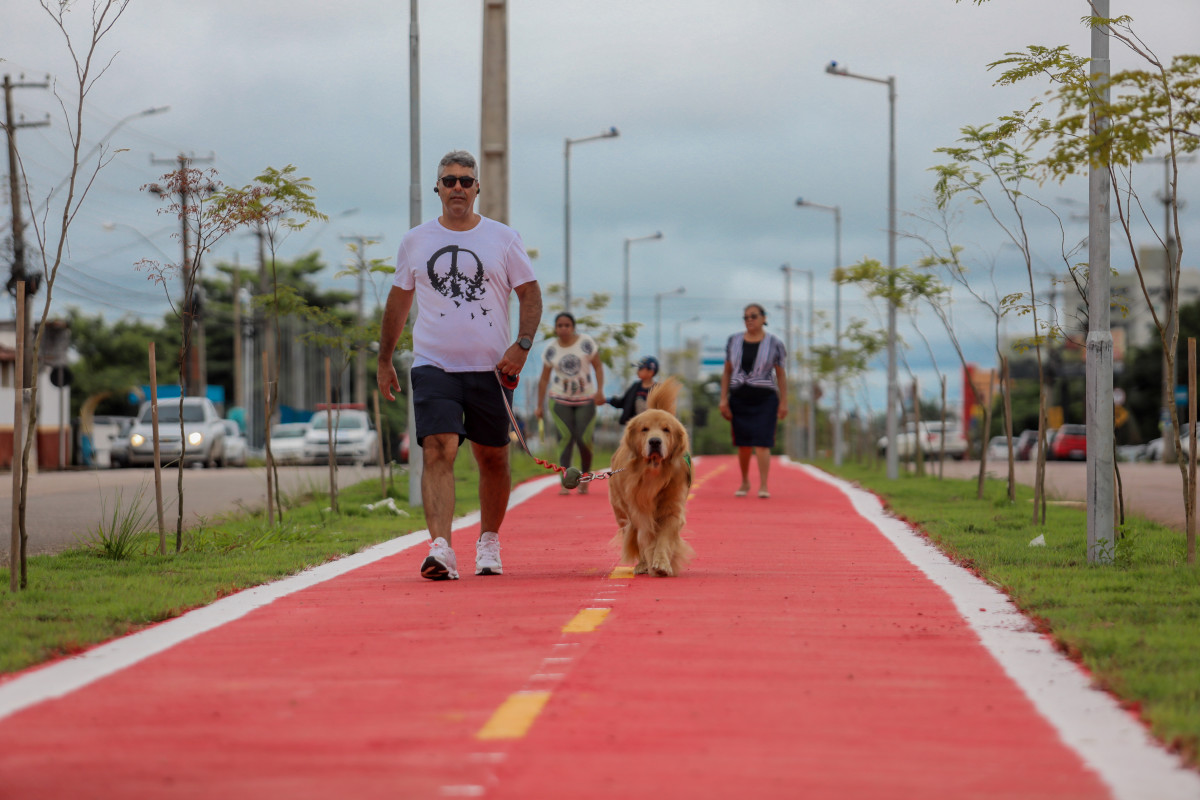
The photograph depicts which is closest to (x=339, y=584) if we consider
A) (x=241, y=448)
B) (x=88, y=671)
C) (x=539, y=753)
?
(x=88, y=671)

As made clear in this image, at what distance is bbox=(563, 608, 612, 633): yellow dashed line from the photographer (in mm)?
6840

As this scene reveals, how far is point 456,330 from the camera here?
353 inches

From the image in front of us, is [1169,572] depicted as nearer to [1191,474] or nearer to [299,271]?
[1191,474]

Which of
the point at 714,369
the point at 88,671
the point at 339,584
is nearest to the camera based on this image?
the point at 88,671

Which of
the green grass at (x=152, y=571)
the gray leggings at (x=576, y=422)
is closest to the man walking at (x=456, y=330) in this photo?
the green grass at (x=152, y=571)

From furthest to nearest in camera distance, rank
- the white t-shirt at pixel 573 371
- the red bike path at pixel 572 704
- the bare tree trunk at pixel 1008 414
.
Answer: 1. the white t-shirt at pixel 573 371
2. the bare tree trunk at pixel 1008 414
3. the red bike path at pixel 572 704

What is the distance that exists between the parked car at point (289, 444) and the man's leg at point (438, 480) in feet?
95.4

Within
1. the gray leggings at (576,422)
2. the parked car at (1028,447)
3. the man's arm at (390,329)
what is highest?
the man's arm at (390,329)

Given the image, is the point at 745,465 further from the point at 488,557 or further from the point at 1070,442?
the point at 1070,442

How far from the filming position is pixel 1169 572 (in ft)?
29.9

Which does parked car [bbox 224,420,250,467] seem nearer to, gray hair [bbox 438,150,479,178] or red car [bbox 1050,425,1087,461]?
gray hair [bbox 438,150,479,178]

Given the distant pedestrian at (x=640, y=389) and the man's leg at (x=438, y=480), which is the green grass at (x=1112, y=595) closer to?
the man's leg at (x=438, y=480)

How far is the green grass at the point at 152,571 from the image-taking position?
270 inches

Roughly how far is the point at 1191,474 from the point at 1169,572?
0.74 metres
